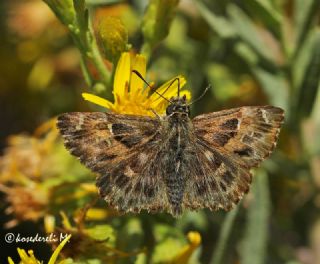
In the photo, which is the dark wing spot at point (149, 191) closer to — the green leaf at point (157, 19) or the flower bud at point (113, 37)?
the flower bud at point (113, 37)

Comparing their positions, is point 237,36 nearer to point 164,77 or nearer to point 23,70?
point 164,77

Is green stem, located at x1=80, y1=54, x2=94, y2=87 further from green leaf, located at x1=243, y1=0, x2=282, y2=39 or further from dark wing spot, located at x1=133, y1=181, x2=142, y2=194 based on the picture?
green leaf, located at x1=243, y1=0, x2=282, y2=39

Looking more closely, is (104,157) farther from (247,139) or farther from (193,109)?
(193,109)

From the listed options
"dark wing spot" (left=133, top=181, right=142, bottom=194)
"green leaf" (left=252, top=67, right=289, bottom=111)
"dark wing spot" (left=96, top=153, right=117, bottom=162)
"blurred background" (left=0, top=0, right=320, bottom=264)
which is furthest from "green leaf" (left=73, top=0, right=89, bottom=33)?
"green leaf" (left=252, top=67, right=289, bottom=111)

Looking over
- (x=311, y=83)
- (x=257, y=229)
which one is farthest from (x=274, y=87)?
(x=257, y=229)

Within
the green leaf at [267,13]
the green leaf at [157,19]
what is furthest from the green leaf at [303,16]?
the green leaf at [157,19]

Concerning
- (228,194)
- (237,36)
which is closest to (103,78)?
(228,194)
